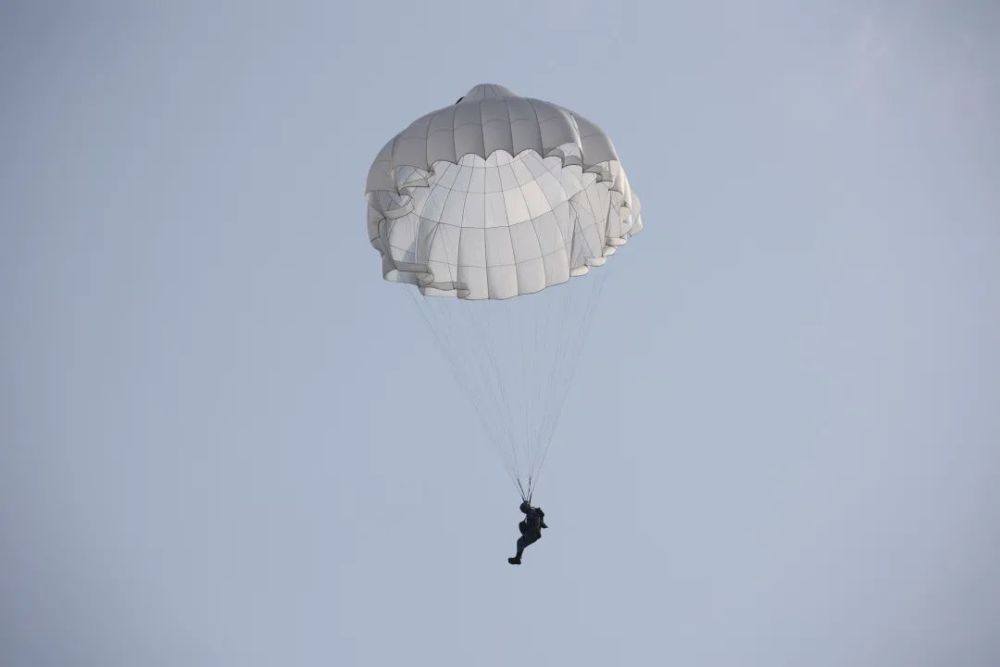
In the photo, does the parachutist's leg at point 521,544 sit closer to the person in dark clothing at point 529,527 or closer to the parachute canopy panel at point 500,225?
the person in dark clothing at point 529,527

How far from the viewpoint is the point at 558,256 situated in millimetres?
24562

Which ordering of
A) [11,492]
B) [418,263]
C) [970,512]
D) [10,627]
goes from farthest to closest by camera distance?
[970,512], [11,492], [10,627], [418,263]

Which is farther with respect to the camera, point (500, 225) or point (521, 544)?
point (500, 225)

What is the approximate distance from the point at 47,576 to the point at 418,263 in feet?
208

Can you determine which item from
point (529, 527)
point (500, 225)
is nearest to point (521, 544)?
point (529, 527)

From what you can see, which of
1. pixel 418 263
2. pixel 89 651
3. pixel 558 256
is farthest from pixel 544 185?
pixel 89 651

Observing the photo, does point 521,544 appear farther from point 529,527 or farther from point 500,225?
point 500,225

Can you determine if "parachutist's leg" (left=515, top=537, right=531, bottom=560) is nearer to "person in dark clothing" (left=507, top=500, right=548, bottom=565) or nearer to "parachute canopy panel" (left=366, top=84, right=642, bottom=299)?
"person in dark clothing" (left=507, top=500, right=548, bottom=565)

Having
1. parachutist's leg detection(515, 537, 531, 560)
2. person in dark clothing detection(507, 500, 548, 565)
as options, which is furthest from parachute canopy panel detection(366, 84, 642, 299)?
parachutist's leg detection(515, 537, 531, 560)

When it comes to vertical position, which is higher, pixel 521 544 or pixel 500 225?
pixel 500 225

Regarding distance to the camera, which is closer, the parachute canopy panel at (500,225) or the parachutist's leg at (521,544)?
the parachutist's leg at (521,544)

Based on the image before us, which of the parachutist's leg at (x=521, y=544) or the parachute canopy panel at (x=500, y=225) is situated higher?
the parachute canopy panel at (x=500, y=225)

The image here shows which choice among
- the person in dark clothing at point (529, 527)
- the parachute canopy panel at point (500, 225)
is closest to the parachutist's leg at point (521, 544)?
the person in dark clothing at point (529, 527)

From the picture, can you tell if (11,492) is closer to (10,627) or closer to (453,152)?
(10,627)
